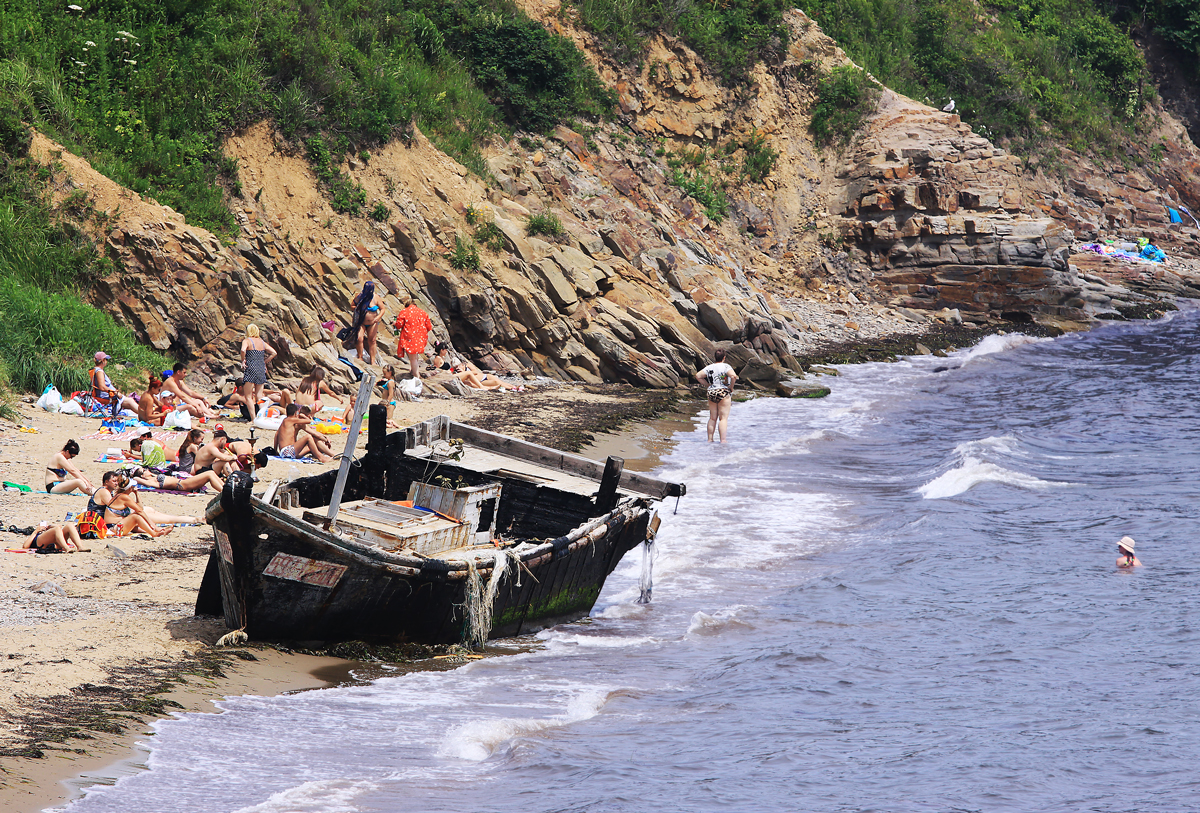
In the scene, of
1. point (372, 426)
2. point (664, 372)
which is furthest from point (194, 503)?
point (664, 372)

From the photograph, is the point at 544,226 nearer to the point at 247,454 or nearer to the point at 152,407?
the point at 152,407

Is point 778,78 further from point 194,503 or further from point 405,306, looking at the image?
point 194,503

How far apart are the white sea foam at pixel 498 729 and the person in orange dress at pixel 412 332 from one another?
13.0m

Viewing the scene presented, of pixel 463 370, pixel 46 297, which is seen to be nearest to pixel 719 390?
pixel 463 370

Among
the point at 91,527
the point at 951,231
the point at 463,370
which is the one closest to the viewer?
the point at 91,527

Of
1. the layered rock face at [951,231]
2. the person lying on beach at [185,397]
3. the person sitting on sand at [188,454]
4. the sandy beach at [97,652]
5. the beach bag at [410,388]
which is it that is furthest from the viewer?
the layered rock face at [951,231]

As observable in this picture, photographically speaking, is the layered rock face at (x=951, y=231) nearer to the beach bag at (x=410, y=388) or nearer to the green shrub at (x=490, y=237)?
the green shrub at (x=490, y=237)

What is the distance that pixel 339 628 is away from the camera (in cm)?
942

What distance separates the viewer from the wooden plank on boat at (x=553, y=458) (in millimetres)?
12766

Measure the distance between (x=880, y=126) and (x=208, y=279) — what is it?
28075mm

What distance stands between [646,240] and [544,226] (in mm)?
3819

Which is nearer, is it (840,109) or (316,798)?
(316,798)

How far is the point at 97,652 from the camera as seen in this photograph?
27.6ft

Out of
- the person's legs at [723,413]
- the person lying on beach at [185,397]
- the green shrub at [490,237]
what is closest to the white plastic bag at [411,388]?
the person lying on beach at [185,397]
